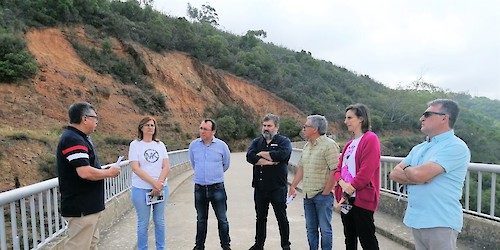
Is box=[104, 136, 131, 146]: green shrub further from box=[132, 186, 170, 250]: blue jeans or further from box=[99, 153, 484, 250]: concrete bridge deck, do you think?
box=[132, 186, 170, 250]: blue jeans

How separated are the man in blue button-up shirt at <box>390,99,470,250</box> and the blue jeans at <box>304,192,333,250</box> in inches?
56.9

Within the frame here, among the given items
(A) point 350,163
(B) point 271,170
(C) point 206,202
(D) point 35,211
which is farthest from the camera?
(C) point 206,202

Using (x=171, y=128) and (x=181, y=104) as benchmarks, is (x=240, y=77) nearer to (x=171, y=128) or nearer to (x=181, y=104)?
(x=181, y=104)

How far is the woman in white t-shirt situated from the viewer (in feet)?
13.9

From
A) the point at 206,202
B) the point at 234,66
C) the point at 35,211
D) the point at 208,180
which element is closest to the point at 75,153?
the point at 35,211

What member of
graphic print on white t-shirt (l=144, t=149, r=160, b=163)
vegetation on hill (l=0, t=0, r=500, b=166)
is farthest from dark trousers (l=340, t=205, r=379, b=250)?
vegetation on hill (l=0, t=0, r=500, b=166)

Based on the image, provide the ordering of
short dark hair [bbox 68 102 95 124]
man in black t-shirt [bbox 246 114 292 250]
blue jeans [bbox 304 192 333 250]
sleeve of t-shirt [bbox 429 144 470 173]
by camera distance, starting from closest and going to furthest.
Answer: sleeve of t-shirt [bbox 429 144 470 173] < short dark hair [bbox 68 102 95 124] < blue jeans [bbox 304 192 333 250] < man in black t-shirt [bbox 246 114 292 250]

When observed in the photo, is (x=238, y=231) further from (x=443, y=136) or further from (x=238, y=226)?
(x=443, y=136)

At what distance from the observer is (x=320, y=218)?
13.8 ft

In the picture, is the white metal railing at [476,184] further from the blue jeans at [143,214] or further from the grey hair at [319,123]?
the blue jeans at [143,214]

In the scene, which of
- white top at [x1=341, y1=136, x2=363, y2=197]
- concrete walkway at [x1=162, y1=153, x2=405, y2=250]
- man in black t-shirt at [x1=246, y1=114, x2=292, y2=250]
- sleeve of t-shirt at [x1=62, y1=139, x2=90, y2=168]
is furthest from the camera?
concrete walkway at [x1=162, y1=153, x2=405, y2=250]

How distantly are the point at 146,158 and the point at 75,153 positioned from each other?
4.42 ft

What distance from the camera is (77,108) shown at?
3143 millimetres

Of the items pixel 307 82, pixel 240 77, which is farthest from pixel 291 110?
pixel 307 82
